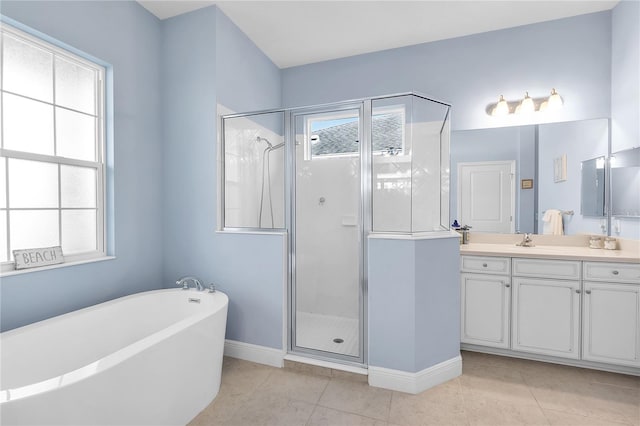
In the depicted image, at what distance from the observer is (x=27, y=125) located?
1.86m

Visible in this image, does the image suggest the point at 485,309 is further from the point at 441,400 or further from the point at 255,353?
the point at 255,353

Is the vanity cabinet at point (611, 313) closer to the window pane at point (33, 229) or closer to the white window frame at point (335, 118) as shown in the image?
the white window frame at point (335, 118)

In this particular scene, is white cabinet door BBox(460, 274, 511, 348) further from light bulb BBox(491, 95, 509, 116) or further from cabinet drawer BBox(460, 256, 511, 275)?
light bulb BBox(491, 95, 509, 116)

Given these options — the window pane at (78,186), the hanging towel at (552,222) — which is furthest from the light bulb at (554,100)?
the window pane at (78,186)

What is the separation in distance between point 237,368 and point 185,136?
1959 mm

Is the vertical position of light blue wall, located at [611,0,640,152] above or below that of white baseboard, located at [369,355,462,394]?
above

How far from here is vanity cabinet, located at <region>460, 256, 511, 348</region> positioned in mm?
2361

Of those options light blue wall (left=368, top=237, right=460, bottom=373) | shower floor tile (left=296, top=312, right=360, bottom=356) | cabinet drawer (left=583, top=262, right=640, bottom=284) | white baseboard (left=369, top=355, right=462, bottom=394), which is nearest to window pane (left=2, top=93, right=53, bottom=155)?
shower floor tile (left=296, top=312, right=360, bottom=356)

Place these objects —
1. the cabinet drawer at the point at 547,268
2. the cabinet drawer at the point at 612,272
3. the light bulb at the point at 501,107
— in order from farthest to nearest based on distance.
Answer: the light bulb at the point at 501,107 → the cabinet drawer at the point at 547,268 → the cabinet drawer at the point at 612,272

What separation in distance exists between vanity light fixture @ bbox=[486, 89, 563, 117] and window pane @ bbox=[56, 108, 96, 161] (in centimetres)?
344

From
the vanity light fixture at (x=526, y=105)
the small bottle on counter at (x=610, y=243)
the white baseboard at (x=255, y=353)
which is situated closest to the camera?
the white baseboard at (x=255, y=353)

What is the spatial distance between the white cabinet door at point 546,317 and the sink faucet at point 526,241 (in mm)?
466

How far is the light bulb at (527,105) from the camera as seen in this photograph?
266 centimetres

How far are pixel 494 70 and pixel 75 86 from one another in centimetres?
353
